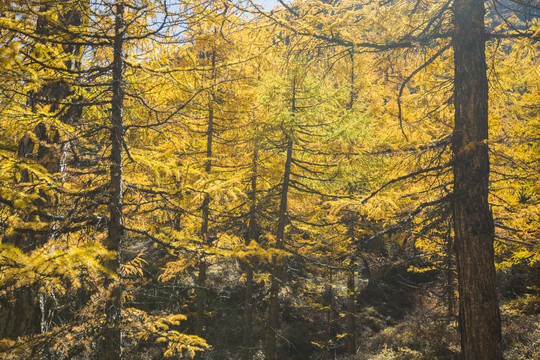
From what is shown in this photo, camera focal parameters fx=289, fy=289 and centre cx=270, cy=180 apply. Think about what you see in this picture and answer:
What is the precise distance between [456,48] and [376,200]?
3435 millimetres

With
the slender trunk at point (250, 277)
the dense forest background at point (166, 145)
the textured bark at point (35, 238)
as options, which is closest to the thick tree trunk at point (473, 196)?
the dense forest background at point (166, 145)

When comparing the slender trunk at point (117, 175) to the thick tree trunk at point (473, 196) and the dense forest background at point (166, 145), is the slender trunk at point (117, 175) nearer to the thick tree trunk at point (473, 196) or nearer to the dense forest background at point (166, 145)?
the dense forest background at point (166, 145)

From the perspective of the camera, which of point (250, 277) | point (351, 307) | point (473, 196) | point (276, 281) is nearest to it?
point (473, 196)

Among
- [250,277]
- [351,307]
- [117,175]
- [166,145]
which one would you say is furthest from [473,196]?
[351,307]

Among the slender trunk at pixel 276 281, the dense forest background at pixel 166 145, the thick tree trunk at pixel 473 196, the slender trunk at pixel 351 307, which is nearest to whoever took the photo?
the dense forest background at pixel 166 145

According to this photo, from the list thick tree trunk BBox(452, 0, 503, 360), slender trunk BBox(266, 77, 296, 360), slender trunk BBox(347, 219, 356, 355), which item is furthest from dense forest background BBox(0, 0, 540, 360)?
slender trunk BBox(266, 77, 296, 360)

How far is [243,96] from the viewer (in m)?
12.2

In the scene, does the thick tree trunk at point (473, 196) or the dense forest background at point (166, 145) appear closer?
the dense forest background at point (166, 145)

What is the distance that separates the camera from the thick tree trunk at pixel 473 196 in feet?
15.1

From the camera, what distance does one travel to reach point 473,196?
4883 millimetres

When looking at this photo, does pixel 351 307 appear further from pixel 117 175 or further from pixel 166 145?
pixel 117 175

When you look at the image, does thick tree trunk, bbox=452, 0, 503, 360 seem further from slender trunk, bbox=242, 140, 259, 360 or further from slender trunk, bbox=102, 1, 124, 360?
slender trunk, bbox=242, 140, 259, 360

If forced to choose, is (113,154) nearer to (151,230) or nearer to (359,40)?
(151,230)

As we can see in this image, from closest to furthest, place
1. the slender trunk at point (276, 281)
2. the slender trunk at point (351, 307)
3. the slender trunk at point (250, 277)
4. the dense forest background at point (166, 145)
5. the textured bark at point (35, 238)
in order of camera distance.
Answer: the dense forest background at point (166, 145), the textured bark at point (35, 238), the slender trunk at point (276, 281), the slender trunk at point (250, 277), the slender trunk at point (351, 307)
